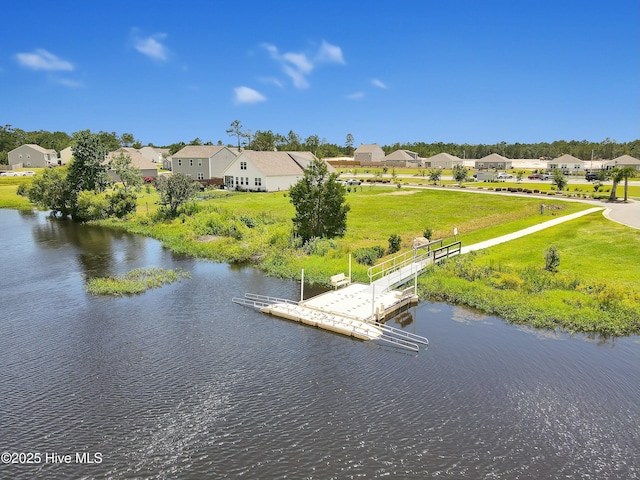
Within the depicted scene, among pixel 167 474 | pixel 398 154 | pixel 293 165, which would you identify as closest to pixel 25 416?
pixel 167 474

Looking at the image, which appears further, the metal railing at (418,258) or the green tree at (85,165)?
the green tree at (85,165)

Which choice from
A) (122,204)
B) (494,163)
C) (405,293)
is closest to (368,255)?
(405,293)

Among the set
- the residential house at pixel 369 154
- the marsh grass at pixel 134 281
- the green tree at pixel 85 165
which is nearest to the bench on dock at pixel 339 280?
the marsh grass at pixel 134 281

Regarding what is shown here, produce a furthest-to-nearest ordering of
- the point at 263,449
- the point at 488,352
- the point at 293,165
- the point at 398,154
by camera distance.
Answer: the point at 398,154 → the point at 293,165 → the point at 488,352 → the point at 263,449

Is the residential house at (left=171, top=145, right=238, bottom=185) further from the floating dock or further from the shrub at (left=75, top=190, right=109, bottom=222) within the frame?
the floating dock

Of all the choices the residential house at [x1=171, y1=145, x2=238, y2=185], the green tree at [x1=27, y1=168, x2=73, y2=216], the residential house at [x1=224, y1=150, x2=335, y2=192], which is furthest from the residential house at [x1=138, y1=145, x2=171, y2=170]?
the green tree at [x1=27, y1=168, x2=73, y2=216]

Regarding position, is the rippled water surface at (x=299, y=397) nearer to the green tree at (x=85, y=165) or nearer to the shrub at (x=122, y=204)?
the shrub at (x=122, y=204)

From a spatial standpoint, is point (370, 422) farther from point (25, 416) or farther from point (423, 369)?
point (25, 416)
